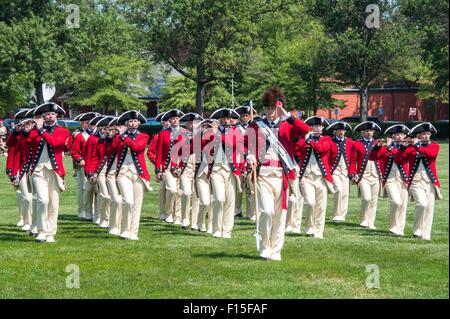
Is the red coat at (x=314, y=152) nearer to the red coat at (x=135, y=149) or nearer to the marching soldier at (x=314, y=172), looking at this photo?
the marching soldier at (x=314, y=172)

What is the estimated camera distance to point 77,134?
20.5 metres

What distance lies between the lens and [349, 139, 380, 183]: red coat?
1933 centimetres

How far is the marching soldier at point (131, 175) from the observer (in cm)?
1633

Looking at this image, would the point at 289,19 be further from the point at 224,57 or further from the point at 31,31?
the point at 31,31

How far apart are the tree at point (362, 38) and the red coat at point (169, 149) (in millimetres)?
38802

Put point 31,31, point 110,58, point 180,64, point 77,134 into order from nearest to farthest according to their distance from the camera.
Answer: point 77,134, point 31,31, point 180,64, point 110,58

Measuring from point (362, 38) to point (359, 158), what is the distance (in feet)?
132

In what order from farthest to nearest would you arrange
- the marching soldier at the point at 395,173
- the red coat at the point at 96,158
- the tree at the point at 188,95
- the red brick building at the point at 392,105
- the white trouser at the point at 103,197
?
the red brick building at the point at 392,105 < the tree at the point at 188,95 < the white trouser at the point at 103,197 < the red coat at the point at 96,158 < the marching soldier at the point at 395,173

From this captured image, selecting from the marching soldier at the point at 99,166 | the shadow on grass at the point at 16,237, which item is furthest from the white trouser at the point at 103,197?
the shadow on grass at the point at 16,237

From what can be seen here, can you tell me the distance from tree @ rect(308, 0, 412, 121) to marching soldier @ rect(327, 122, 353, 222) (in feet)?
123

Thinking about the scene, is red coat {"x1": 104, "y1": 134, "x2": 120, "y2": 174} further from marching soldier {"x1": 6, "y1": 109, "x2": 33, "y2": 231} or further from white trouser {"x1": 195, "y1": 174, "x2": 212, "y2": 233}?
white trouser {"x1": 195, "y1": 174, "x2": 212, "y2": 233}

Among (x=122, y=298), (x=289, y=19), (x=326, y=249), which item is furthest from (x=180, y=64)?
(x=122, y=298)

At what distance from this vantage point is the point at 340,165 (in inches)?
779
